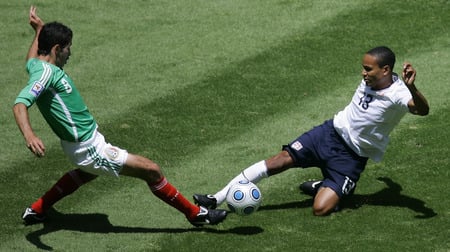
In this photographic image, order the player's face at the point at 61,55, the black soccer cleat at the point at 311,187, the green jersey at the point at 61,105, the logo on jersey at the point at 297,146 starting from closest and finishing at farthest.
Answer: the green jersey at the point at 61,105, the player's face at the point at 61,55, the logo on jersey at the point at 297,146, the black soccer cleat at the point at 311,187

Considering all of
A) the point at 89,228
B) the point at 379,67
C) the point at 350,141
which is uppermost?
the point at 379,67

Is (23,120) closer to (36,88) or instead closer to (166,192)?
(36,88)

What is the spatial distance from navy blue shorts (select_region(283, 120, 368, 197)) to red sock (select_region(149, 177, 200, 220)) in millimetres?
1398

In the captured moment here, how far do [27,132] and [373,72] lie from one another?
12.5 feet

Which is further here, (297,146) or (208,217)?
(297,146)

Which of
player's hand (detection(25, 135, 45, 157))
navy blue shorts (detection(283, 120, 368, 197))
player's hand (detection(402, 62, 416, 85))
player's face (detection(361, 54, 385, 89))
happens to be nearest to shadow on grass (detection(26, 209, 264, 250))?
navy blue shorts (detection(283, 120, 368, 197))

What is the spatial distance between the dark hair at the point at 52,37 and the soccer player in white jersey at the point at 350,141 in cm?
224

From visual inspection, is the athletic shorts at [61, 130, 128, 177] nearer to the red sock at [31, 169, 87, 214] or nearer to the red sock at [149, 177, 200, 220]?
the red sock at [149, 177, 200, 220]

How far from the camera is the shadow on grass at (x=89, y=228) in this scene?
34.8ft

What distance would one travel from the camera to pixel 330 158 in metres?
11.2

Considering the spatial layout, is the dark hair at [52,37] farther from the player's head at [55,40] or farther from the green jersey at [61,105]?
the green jersey at [61,105]

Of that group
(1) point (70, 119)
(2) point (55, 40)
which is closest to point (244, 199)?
(1) point (70, 119)

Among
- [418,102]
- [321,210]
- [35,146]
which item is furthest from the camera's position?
[321,210]

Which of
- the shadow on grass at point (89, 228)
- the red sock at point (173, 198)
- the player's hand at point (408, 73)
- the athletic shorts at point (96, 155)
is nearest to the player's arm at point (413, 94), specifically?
the player's hand at point (408, 73)
